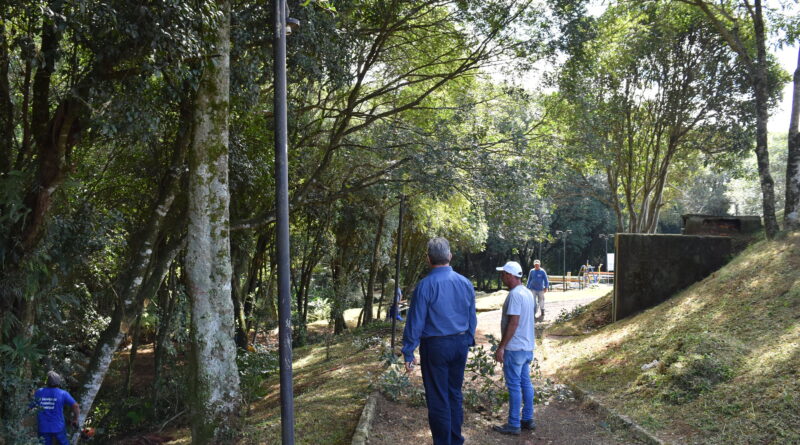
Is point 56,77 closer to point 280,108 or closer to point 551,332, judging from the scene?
point 280,108

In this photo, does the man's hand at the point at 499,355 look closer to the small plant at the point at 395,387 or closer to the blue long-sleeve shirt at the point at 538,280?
the small plant at the point at 395,387

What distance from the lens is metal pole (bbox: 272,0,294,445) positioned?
5211 millimetres

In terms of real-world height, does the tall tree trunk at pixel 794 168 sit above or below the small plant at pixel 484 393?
above

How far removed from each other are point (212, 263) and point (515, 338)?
132 inches

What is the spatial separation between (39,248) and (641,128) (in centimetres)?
1804

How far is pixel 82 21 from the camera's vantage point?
6.33 metres

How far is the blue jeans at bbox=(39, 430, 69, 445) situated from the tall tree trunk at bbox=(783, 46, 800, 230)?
509 inches

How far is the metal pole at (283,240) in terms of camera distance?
5211mm

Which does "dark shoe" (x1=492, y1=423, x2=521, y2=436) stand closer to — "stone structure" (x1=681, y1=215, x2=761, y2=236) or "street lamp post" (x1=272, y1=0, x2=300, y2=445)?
"street lamp post" (x1=272, y1=0, x2=300, y2=445)

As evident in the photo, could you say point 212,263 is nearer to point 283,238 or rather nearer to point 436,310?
point 283,238

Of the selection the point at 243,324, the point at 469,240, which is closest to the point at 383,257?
the point at 469,240

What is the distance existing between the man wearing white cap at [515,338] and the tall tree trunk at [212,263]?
9.46 feet

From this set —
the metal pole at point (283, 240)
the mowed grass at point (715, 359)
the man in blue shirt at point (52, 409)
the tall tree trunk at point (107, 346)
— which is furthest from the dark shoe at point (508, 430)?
the man in blue shirt at point (52, 409)

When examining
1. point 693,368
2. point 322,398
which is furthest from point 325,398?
point 693,368
